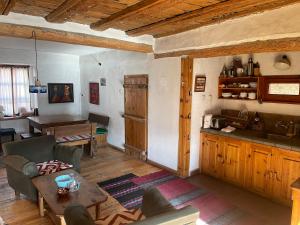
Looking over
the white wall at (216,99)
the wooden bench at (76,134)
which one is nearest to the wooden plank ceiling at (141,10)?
the white wall at (216,99)

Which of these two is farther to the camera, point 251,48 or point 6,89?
point 6,89

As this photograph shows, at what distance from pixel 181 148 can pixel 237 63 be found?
1.83 metres

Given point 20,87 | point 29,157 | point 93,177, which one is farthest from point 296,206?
point 20,87

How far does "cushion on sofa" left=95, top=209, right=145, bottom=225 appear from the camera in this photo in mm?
2064

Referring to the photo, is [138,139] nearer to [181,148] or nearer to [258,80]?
[181,148]

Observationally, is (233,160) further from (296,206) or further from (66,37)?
(66,37)

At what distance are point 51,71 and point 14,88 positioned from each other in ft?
3.53

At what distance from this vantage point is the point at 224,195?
3422mm

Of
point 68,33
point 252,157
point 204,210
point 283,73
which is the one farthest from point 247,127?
point 68,33

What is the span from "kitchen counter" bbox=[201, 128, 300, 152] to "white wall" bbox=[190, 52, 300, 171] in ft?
1.09

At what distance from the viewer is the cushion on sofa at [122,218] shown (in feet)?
6.77

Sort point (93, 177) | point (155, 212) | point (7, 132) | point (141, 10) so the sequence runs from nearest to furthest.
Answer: point (155, 212), point (141, 10), point (93, 177), point (7, 132)

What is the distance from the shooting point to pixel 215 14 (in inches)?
108

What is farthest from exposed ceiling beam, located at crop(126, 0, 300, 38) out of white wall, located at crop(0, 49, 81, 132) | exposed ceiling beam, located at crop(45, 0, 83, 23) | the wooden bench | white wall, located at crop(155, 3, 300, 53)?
white wall, located at crop(0, 49, 81, 132)
